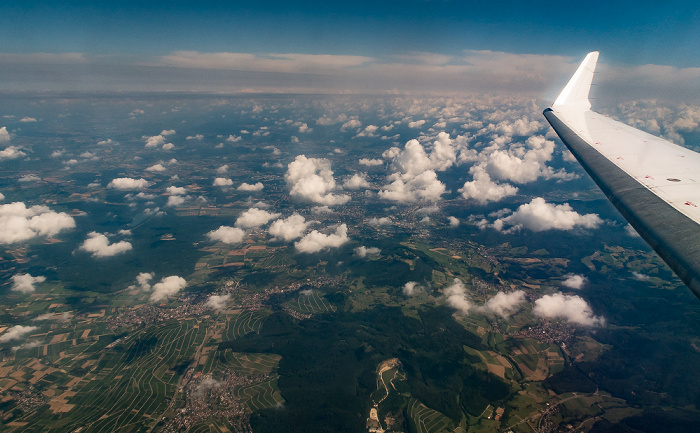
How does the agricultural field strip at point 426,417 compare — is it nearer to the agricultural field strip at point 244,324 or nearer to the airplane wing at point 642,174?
the agricultural field strip at point 244,324

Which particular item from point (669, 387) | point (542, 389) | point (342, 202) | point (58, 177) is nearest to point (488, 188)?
point (342, 202)

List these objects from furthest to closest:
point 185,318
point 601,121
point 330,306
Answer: point 330,306 < point 185,318 < point 601,121

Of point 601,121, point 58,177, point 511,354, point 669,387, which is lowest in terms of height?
point 669,387

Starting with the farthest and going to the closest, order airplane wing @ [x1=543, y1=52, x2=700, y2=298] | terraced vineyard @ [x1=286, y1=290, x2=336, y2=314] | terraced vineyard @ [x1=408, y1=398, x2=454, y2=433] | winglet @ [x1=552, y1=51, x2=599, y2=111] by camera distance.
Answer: terraced vineyard @ [x1=286, y1=290, x2=336, y2=314], terraced vineyard @ [x1=408, y1=398, x2=454, y2=433], winglet @ [x1=552, y1=51, x2=599, y2=111], airplane wing @ [x1=543, y1=52, x2=700, y2=298]

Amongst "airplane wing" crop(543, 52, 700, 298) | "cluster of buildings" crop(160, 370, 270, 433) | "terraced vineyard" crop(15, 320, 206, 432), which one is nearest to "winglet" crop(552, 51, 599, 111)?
"airplane wing" crop(543, 52, 700, 298)

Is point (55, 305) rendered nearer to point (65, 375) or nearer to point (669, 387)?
point (65, 375)

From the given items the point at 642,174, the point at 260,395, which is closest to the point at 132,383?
the point at 260,395

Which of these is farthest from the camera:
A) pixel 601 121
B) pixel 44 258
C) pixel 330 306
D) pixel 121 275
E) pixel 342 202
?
pixel 342 202

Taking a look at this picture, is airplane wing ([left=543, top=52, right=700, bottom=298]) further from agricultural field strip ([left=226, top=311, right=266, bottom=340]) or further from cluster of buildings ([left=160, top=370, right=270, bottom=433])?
agricultural field strip ([left=226, top=311, right=266, bottom=340])

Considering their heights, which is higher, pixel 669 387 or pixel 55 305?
pixel 55 305

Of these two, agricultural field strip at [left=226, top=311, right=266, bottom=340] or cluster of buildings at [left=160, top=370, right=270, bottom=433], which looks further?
agricultural field strip at [left=226, top=311, right=266, bottom=340]
